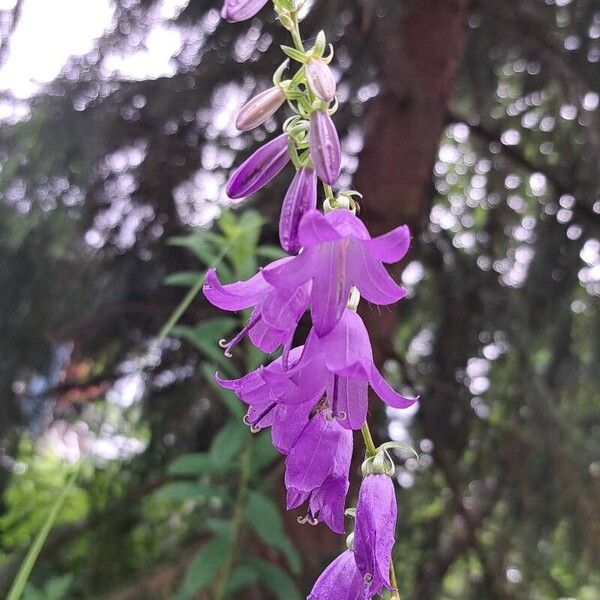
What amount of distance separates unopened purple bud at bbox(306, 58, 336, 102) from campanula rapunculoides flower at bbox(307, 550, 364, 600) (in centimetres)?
44

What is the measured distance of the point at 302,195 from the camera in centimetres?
70

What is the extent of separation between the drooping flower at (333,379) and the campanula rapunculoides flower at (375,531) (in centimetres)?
9

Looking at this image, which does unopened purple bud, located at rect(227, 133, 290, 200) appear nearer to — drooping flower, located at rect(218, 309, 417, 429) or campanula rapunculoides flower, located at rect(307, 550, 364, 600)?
drooping flower, located at rect(218, 309, 417, 429)

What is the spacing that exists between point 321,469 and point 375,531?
8 centimetres

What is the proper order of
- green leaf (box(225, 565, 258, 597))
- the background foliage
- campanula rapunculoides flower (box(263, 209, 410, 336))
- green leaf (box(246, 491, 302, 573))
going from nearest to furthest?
campanula rapunculoides flower (box(263, 209, 410, 336)), green leaf (box(246, 491, 302, 573)), green leaf (box(225, 565, 258, 597)), the background foliage

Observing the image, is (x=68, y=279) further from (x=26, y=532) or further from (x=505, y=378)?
(x=505, y=378)

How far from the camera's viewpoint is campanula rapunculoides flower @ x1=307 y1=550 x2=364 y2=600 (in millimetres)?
773

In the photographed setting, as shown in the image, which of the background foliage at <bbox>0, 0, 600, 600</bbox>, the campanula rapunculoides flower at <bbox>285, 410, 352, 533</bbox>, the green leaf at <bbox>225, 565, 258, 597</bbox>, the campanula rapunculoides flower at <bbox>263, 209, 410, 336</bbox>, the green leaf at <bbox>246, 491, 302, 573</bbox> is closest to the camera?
the campanula rapunculoides flower at <bbox>263, 209, 410, 336</bbox>

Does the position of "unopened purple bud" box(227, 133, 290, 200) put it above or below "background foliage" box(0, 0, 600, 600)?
above

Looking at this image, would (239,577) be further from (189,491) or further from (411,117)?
(411,117)

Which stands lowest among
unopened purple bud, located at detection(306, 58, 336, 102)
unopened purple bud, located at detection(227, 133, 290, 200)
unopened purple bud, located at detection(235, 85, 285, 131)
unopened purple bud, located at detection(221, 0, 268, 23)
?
unopened purple bud, located at detection(227, 133, 290, 200)

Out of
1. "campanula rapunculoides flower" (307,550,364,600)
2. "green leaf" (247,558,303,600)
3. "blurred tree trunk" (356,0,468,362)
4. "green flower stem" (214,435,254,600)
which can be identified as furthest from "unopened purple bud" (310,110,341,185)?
"blurred tree trunk" (356,0,468,362)

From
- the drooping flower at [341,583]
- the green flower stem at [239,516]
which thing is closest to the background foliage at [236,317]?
the green flower stem at [239,516]

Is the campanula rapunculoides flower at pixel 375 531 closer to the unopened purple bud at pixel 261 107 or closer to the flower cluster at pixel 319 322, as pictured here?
the flower cluster at pixel 319 322
